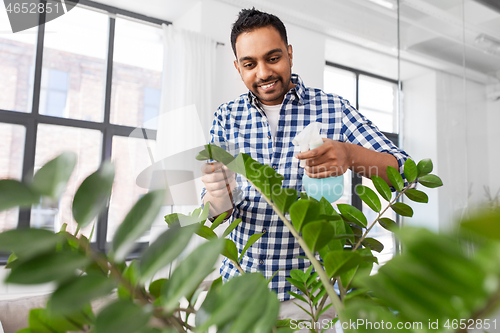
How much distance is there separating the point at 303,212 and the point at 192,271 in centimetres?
8

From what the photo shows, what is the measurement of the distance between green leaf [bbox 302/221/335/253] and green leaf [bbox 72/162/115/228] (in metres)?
0.10

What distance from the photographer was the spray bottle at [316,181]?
2.30ft

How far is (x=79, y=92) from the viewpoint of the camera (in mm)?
3410

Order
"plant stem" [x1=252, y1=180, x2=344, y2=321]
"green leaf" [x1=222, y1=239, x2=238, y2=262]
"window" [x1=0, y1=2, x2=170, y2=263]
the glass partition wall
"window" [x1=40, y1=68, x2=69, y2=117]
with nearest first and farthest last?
"plant stem" [x1=252, y1=180, x2=344, y2=321]
"green leaf" [x1=222, y1=239, x2=238, y2=262]
the glass partition wall
"window" [x1=0, y1=2, x2=170, y2=263]
"window" [x1=40, y1=68, x2=69, y2=117]

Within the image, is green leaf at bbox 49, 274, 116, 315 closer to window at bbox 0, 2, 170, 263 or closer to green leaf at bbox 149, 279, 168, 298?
green leaf at bbox 149, 279, 168, 298

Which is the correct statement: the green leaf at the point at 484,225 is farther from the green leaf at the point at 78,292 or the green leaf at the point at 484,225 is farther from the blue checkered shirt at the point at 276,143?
the blue checkered shirt at the point at 276,143

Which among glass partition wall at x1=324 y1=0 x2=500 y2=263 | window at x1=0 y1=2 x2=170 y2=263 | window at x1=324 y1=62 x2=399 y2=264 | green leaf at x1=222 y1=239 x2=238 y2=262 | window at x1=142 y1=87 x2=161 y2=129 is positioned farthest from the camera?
window at x1=324 y1=62 x2=399 y2=264

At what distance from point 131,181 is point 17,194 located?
11.6 feet

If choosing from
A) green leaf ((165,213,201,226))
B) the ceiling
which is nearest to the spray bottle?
green leaf ((165,213,201,226))

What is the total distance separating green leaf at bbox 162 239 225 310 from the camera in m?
0.12

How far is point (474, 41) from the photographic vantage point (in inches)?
108

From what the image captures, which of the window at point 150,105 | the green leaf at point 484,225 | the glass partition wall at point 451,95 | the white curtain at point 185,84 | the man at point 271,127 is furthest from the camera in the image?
the window at point 150,105

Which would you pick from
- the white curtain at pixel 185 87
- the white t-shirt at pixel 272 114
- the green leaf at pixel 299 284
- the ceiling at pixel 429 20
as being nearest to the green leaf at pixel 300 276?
the green leaf at pixel 299 284

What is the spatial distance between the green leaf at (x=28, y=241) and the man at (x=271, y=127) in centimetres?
87
